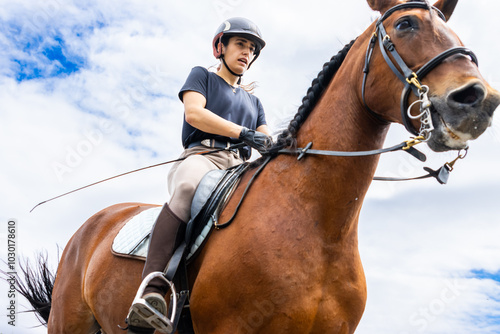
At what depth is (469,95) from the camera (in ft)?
10.1

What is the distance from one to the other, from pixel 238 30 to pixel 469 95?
2.82 meters

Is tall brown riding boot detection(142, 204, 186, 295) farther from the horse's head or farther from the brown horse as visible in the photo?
the horse's head

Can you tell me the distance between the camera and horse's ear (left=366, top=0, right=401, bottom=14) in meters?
3.92

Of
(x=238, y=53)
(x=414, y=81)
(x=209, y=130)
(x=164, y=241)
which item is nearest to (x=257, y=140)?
(x=209, y=130)

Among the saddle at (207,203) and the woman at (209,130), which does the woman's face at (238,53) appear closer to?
the woman at (209,130)

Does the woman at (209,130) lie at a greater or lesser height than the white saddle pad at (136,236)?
greater

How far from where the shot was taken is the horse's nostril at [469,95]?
3002 mm

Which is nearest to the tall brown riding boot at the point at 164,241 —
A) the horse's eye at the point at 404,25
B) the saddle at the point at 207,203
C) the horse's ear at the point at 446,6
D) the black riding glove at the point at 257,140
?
the saddle at the point at 207,203

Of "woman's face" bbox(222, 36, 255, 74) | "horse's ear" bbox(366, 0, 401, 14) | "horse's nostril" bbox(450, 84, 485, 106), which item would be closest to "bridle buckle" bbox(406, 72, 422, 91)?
"horse's nostril" bbox(450, 84, 485, 106)

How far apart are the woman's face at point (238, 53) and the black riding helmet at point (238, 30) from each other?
0.21 ft

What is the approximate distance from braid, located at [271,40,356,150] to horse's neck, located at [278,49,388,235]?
0.29m

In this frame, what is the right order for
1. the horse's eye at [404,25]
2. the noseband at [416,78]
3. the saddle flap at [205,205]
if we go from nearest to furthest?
the noseband at [416,78], the horse's eye at [404,25], the saddle flap at [205,205]

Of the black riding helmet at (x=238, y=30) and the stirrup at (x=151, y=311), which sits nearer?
the stirrup at (x=151, y=311)

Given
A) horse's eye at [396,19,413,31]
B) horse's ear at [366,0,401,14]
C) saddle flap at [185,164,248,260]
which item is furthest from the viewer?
saddle flap at [185,164,248,260]
